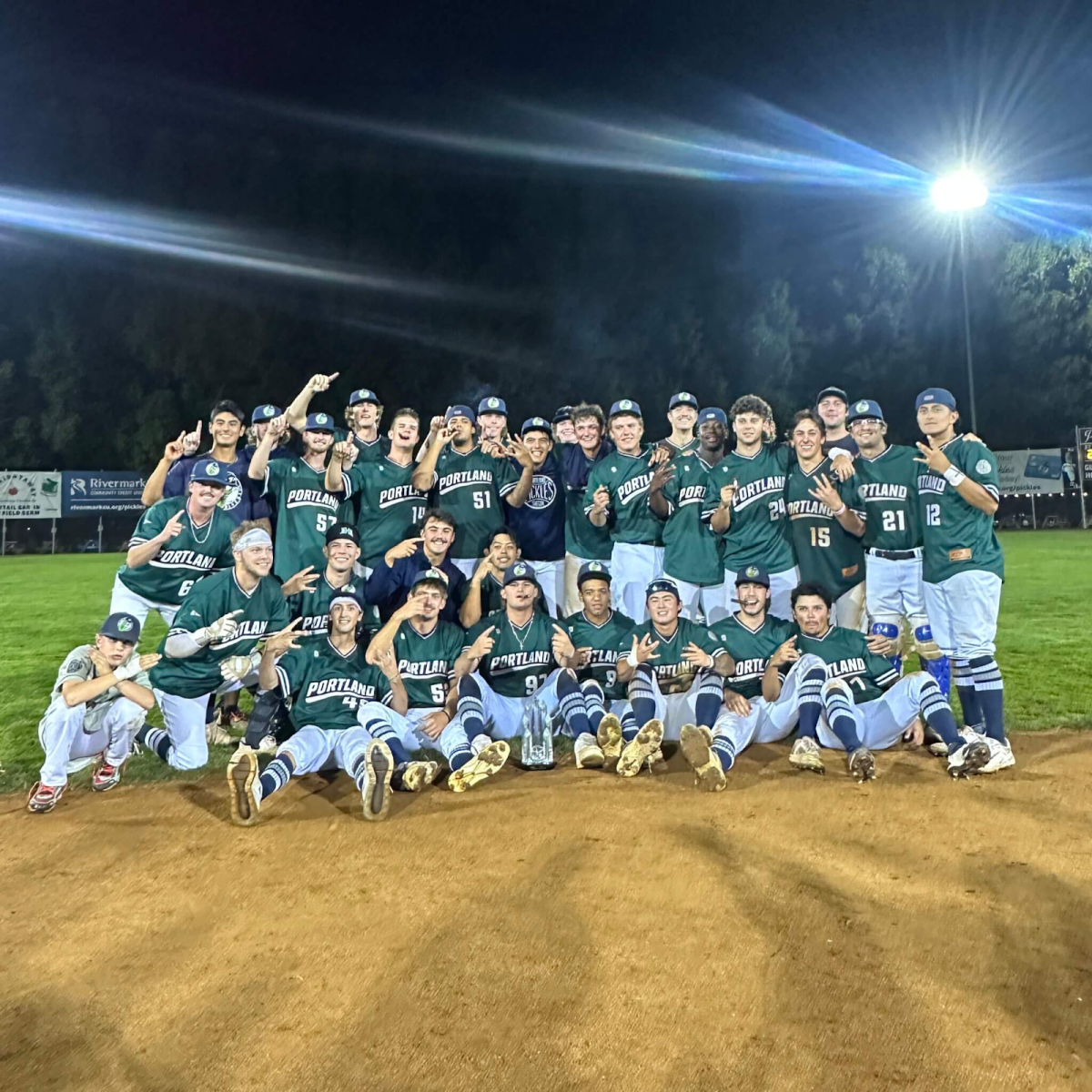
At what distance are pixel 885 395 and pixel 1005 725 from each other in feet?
97.7

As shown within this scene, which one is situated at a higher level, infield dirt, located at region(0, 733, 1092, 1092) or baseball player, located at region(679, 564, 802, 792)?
baseball player, located at region(679, 564, 802, 792)

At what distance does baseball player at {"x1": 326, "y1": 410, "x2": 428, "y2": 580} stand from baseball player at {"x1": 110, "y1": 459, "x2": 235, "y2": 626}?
0.81 m

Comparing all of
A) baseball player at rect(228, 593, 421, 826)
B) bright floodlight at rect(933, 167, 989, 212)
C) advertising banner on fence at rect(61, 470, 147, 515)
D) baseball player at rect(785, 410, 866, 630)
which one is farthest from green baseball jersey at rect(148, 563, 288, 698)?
advertising banner on fence at rect(61, 470, 147, 515)

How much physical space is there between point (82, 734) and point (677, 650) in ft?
11.9

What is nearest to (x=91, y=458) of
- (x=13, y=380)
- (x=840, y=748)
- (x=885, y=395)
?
(x=13, y=380)

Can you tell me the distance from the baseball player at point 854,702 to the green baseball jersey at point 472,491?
2302 millimetres

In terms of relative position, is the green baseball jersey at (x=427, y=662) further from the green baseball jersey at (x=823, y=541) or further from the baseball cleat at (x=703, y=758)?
the green baseball jersey at (x=823, y=541)

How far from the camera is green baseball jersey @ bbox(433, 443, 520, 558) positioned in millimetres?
6301

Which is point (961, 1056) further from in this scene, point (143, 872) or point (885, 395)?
point (885, 395)

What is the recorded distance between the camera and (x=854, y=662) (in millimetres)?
5211

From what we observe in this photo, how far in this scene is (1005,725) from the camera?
5.83 metres

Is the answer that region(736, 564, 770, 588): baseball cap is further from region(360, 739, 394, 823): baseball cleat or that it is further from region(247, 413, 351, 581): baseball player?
region(247, 413, 351, 581): baseball player

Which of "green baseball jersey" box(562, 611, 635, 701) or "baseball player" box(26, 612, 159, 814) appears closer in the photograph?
"baseball player" box(26, 612, 159, 814)

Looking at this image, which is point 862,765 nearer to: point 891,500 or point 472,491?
point 891,500
